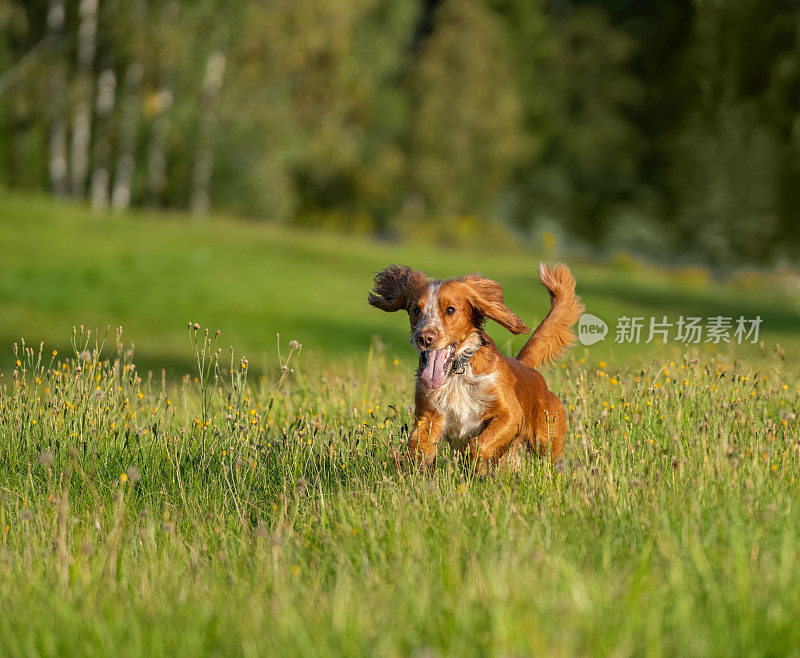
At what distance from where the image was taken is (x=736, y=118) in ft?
138

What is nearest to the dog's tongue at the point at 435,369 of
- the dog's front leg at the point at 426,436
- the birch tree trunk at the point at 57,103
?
the dog's front leg at the point at 426,436

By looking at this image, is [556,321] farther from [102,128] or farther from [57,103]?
[102,128]

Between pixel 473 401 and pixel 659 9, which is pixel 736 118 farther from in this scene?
pixel 473 401

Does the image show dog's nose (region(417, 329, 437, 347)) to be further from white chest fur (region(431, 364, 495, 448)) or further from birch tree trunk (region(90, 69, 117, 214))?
birch tree trunk (region(90, 69, 117, 214))

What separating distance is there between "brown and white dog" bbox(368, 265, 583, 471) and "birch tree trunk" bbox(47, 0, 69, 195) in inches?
1070

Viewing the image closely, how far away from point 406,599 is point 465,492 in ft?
4.45

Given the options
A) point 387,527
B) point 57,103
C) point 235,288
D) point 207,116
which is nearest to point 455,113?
point 207,116

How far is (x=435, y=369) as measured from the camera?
475cm

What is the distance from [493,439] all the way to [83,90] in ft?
90.3

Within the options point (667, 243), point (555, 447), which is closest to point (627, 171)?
point (667, 243)

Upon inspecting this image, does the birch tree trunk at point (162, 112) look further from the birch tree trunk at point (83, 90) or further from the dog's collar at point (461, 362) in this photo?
the dog's collar at point (461, 362)

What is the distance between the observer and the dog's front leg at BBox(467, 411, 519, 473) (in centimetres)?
478

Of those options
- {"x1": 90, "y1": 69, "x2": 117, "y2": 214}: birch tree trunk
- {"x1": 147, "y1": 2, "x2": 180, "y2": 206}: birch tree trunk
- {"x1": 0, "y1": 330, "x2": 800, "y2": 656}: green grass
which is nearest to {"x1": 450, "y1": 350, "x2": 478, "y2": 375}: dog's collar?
{"x1": 0, "y1": 330, "x2": 800, "y2": 656}: green grass

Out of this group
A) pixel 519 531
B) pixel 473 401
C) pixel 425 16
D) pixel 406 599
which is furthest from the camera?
pixel 425 16
